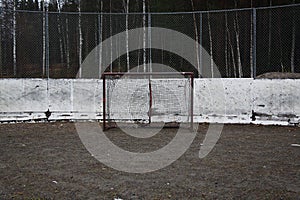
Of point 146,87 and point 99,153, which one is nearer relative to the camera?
point 99,153

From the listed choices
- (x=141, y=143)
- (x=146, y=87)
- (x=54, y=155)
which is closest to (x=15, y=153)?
(x=54, y=155)

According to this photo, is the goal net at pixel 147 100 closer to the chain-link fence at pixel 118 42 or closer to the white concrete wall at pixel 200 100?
the white concrete wall at pixel 200 100

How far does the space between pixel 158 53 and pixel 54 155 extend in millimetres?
6739

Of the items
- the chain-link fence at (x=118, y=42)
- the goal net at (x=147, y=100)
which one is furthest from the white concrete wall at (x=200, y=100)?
the chain-link fence at (x=118, y=42)

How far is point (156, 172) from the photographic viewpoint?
540cm

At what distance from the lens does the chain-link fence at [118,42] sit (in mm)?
12070

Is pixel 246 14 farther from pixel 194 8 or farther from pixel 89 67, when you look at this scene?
pixel 89 67

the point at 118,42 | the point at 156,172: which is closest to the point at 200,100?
the point at 118,42

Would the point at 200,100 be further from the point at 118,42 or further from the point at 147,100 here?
the point at 118,42

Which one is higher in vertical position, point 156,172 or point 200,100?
point 200,100

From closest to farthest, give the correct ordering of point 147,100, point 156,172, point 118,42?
1. point 156,172
2. point 147,100
3. point 118,42

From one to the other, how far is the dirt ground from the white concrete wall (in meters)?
1.61

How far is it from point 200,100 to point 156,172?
5284 mm

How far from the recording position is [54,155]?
6.52 metres
